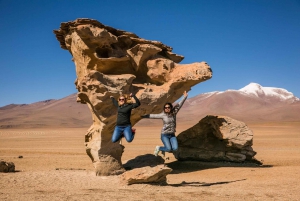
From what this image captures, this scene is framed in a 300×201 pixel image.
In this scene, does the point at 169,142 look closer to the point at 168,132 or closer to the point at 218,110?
the point at 168,132

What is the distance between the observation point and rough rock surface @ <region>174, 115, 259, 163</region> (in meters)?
15.1

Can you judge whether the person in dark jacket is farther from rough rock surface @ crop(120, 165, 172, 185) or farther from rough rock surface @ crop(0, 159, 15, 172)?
rough rock surface @ crop(0, 159, 15, 172)

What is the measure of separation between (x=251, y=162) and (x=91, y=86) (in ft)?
32.3

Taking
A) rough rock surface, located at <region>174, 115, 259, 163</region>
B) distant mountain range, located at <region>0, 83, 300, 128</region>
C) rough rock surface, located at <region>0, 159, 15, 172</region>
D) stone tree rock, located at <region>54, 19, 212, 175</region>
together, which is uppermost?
distant mountain range, located at <region>0, 83, 300, 128</region>

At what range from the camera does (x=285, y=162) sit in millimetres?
16250

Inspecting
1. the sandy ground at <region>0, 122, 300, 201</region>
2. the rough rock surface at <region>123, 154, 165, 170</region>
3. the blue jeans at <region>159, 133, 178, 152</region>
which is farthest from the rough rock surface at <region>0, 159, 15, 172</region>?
the blue jeans at <region>159, 133, 178, 152</region>

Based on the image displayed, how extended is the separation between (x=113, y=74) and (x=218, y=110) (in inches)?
4933

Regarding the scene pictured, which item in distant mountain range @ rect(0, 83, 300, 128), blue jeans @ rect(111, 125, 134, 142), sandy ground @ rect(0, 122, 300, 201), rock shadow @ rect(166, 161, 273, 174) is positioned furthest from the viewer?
distant mountain range @ rect(0, 83, 300, 128)

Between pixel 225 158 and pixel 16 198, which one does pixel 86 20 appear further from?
pixel 225 158

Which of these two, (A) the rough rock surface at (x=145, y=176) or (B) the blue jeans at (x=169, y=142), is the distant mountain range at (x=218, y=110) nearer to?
(A) the rough rock surface at (x=145, y=176)

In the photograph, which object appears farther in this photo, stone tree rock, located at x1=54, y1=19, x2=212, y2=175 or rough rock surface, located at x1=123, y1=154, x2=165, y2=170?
rough rock surface, located at x1=123, y1=154, x2=165, y2=170

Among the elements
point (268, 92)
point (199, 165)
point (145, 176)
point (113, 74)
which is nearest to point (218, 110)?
point (268, 92)

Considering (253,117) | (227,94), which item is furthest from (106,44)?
(227,94)

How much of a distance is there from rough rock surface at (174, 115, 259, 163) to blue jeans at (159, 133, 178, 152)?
6.48 meters
